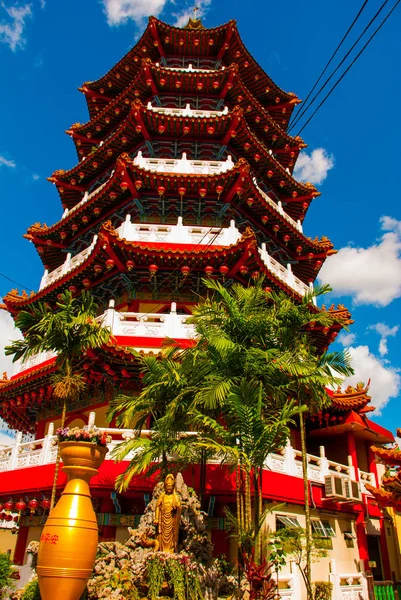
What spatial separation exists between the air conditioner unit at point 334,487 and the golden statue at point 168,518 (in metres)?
6.18

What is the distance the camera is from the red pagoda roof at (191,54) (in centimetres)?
2414

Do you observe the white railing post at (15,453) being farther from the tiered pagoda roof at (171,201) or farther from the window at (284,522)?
the window at (284,522)

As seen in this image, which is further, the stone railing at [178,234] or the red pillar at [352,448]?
the stone railing at [178,234]

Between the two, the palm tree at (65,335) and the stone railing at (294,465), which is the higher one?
the palm tree at (65,335)

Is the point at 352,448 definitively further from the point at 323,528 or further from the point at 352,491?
the point at 323,528

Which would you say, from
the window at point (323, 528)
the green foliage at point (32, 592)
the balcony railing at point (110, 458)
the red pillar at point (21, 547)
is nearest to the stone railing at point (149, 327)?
the balcony railing at point (110, 458)

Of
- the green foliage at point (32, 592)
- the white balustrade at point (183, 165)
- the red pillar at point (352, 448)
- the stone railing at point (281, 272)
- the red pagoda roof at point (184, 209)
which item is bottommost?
the green foliage at point (32, 592)

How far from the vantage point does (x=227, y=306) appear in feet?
38.3

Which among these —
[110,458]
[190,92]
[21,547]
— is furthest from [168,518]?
[190,92]

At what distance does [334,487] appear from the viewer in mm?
14289

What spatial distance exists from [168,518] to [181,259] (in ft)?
27.0

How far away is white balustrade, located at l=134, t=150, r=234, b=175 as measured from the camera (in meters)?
19.5

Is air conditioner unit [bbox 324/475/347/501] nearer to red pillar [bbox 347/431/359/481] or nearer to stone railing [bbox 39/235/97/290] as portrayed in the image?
red pillar [bbox 347/431/359/481]

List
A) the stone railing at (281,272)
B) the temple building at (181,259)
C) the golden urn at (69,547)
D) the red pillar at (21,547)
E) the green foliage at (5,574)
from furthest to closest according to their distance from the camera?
1. the stone railing at (281,272)
2. the red pillar at (21,547)
3. the temple building at (181,259)
4. the green foliage at (5,574)
5. the golden urn at (69,547)
